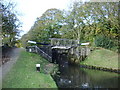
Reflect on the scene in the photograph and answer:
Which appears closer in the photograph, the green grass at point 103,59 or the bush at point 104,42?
the green grass at point 103,59

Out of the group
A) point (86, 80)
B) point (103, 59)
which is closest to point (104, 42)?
point (103, 59)

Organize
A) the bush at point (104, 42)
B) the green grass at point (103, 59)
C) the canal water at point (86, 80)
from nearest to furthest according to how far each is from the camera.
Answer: the canal water at point (86, 80)
the green grass at point (103, 59)
the bush at point (104, 42)

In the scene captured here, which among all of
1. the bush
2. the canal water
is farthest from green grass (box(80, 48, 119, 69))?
the canal water

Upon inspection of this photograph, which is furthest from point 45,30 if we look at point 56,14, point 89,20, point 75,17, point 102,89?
point 102,89

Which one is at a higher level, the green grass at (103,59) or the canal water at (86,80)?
the green grass at (103,59)

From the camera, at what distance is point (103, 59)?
14.8m

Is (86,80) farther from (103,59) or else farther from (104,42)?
(104,42)

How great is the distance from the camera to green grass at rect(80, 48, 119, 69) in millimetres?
13364

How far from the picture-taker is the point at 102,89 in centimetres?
727

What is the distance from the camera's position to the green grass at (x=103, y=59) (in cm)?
1336

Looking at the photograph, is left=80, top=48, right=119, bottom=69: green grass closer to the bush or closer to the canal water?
the bush

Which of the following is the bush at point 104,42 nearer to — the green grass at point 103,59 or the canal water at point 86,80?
the green grass at point 103,59

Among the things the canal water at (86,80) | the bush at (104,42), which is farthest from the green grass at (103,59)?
the canal water at (86,80)

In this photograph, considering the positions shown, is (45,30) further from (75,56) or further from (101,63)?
(101,63)
